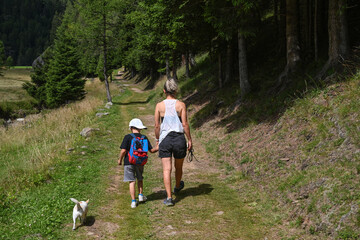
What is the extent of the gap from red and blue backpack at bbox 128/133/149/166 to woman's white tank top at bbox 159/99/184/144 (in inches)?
14.5

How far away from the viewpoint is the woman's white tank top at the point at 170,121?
5684mm

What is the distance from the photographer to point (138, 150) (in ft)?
19.0

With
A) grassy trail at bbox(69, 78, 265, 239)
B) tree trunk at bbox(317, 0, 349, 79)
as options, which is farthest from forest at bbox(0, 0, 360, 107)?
grassy trail at bbox(69, 78, 265, 239)

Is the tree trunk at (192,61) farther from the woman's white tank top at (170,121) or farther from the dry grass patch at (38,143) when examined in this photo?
the woman's white tank top at (170,121)

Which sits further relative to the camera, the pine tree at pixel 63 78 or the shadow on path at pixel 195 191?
the pine tree at pixel 63 78

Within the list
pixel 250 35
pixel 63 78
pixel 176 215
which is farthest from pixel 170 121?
pixel 63 78

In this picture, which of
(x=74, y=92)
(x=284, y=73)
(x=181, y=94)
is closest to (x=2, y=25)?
(x=74, y=92)

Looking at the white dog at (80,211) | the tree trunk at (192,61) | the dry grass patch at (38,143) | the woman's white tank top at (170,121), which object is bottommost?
the dry grass patch at (38,143)

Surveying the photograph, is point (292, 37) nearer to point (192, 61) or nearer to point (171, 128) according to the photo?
point (171, 128)

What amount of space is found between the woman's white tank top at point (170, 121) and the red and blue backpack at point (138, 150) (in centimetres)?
37

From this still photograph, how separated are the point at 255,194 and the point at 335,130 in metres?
2.21

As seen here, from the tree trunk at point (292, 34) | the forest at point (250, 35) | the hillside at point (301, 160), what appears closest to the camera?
the hillside at point (301, 160)

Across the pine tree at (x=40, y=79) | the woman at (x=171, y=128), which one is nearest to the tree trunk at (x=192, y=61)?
the woman at (x=171, y=128)

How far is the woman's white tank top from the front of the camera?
5.68m
